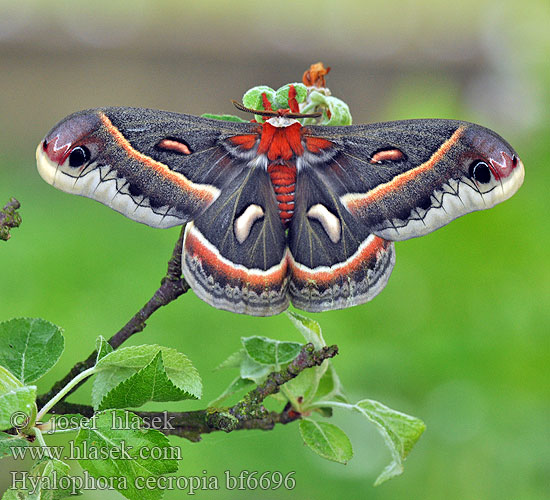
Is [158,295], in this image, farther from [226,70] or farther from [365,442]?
[226,70]

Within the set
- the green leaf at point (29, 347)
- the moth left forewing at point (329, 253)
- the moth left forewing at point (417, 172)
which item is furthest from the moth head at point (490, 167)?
the green leaf at point (29, 347)

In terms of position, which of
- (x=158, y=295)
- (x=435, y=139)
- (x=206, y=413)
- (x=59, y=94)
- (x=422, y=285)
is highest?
(x=59, y=94)

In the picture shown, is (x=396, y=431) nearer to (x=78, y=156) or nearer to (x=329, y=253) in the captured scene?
(x=329, y=253)

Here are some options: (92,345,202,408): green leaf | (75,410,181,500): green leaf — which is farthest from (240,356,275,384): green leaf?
(75,410,181,500): green leaf

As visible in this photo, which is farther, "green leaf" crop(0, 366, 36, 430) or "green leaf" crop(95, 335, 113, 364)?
"green leaf" crop(95, 335, 113, 364)

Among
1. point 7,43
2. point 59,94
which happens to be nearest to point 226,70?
point 59,94

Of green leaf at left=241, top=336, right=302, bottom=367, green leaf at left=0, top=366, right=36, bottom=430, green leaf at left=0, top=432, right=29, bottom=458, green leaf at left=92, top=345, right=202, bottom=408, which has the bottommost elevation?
green leaf at left=0, top=432, right=29, bottom=458

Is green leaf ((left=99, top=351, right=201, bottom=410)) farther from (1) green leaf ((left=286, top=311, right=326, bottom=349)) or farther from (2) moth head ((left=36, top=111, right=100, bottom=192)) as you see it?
(2) moth head ((left=36, top=111, right=100, bottom=192))
